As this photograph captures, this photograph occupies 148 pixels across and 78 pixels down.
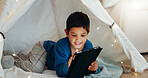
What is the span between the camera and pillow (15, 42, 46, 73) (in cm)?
170

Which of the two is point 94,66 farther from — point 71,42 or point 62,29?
point 62,29

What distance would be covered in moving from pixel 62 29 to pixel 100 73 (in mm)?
751

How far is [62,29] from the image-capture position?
7.49ft

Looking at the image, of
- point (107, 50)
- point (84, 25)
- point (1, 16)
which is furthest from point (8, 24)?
point (107, 50)

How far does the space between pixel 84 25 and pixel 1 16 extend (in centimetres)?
60

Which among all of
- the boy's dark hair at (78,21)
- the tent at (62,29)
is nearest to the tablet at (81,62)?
the boy's dark hair at (78,21)

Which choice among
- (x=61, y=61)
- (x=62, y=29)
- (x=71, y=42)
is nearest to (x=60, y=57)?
(x=61, y=61)

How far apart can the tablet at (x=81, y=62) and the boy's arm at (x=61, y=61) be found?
0.08 m

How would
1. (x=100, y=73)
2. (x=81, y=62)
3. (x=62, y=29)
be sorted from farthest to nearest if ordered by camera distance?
(x=62, y=29)
(x=100, y=73)
(x=81, y=62)

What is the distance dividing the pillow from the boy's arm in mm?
175

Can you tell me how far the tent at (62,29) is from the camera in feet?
5.98

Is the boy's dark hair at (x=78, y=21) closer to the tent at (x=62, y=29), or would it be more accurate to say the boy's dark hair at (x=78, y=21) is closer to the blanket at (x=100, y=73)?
the tent at (x=62, y=29)

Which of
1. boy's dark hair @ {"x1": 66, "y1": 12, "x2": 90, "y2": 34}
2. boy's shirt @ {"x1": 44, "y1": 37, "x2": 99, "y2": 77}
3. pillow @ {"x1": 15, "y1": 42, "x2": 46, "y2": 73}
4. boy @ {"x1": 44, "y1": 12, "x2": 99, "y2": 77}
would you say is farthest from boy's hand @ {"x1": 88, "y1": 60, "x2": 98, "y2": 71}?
pillow @ {"x1": 15, "y1": 42, "x2": 46, "y2": 73}

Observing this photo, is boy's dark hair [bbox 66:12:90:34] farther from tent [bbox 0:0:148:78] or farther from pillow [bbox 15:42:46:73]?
pillow [bbox 15:42:46:73]
